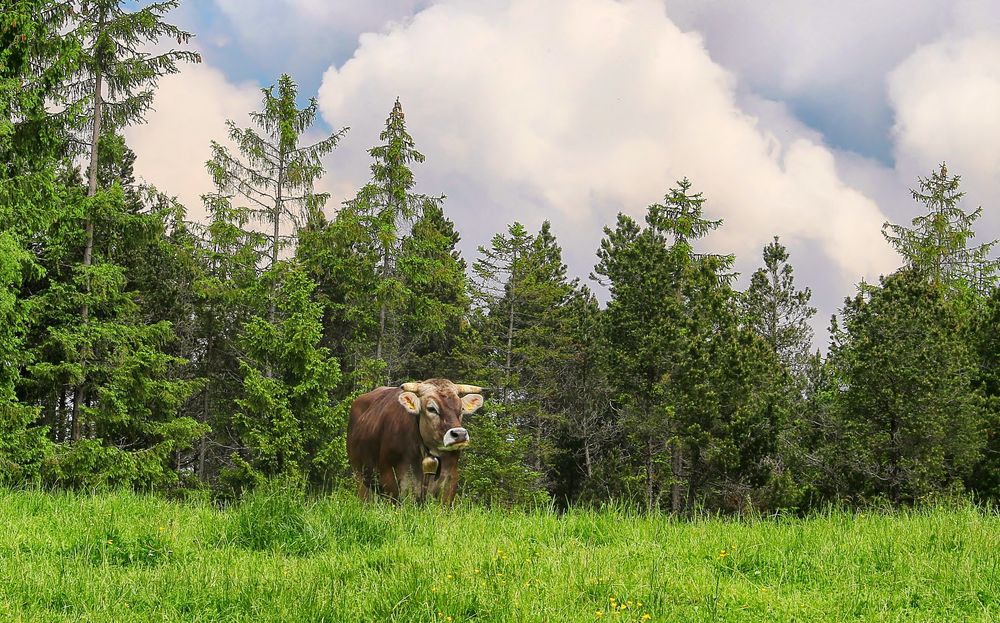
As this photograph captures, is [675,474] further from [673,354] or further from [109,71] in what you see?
[109,71]

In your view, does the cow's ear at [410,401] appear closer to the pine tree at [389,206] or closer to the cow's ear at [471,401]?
the cow's ear at [471,401]

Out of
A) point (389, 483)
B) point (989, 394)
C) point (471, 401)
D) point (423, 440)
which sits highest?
point (989, 394)

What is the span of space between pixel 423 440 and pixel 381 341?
2117 cm

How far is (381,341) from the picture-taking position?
31375 mm

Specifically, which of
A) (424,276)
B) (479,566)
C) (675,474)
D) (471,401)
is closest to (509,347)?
(424,276)

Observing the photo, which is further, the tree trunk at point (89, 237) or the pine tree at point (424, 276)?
the pine tree at point (424, 276)

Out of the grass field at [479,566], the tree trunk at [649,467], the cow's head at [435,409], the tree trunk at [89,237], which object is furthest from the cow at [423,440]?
the tree trunk at [649,467]

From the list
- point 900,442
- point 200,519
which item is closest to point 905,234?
point 900,442

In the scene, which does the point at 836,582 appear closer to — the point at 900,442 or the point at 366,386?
the point at 900,442

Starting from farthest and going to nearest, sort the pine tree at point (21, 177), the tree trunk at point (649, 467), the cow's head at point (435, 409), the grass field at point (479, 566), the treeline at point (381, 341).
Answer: the tree trunk at point (649, 467)
the treeline at point (381, 341)
the pine tree at point (21, 177)
the cow's head at point (435, 409)
the grass field at point (479, 566)

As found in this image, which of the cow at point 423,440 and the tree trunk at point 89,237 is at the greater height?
Result: the tree trunk at point 89,237

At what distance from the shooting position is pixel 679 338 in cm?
3262

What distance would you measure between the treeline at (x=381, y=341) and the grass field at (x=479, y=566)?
6747mm

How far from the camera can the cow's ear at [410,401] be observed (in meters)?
→ 10.4
